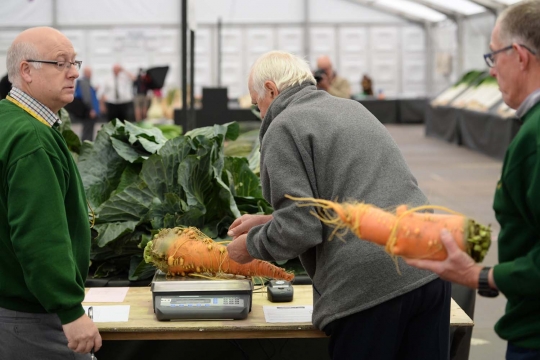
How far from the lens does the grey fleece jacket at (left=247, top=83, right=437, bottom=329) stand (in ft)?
8.41

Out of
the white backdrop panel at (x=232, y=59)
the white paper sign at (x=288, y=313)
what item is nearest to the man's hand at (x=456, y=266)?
the white paper sign at (x=288, y=313)

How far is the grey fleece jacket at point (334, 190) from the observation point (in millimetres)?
2564

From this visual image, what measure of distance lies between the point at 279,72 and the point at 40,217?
962 millimetres

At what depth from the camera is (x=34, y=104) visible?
2.46 m

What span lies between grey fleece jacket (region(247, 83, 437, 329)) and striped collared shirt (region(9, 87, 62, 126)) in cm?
70

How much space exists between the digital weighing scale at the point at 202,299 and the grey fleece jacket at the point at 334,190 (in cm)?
40

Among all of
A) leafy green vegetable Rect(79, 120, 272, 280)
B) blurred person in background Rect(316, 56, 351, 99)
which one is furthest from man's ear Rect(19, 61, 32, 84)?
blurred person in background Rect(316, 56, 351, 99)

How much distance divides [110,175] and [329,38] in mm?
22756

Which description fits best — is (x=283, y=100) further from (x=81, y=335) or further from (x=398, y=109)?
(x=398, y=109)

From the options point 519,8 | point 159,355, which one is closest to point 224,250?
point 159,355

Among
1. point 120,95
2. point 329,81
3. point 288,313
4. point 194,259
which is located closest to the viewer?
point 288,313

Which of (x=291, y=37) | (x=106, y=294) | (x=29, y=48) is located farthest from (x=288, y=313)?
(x=291, y=37)

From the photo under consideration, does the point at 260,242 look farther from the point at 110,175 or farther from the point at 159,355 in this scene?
the point at 110,175

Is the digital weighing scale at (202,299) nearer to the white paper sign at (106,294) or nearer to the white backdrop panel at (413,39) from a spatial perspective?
the white paper sign at (106,294)
